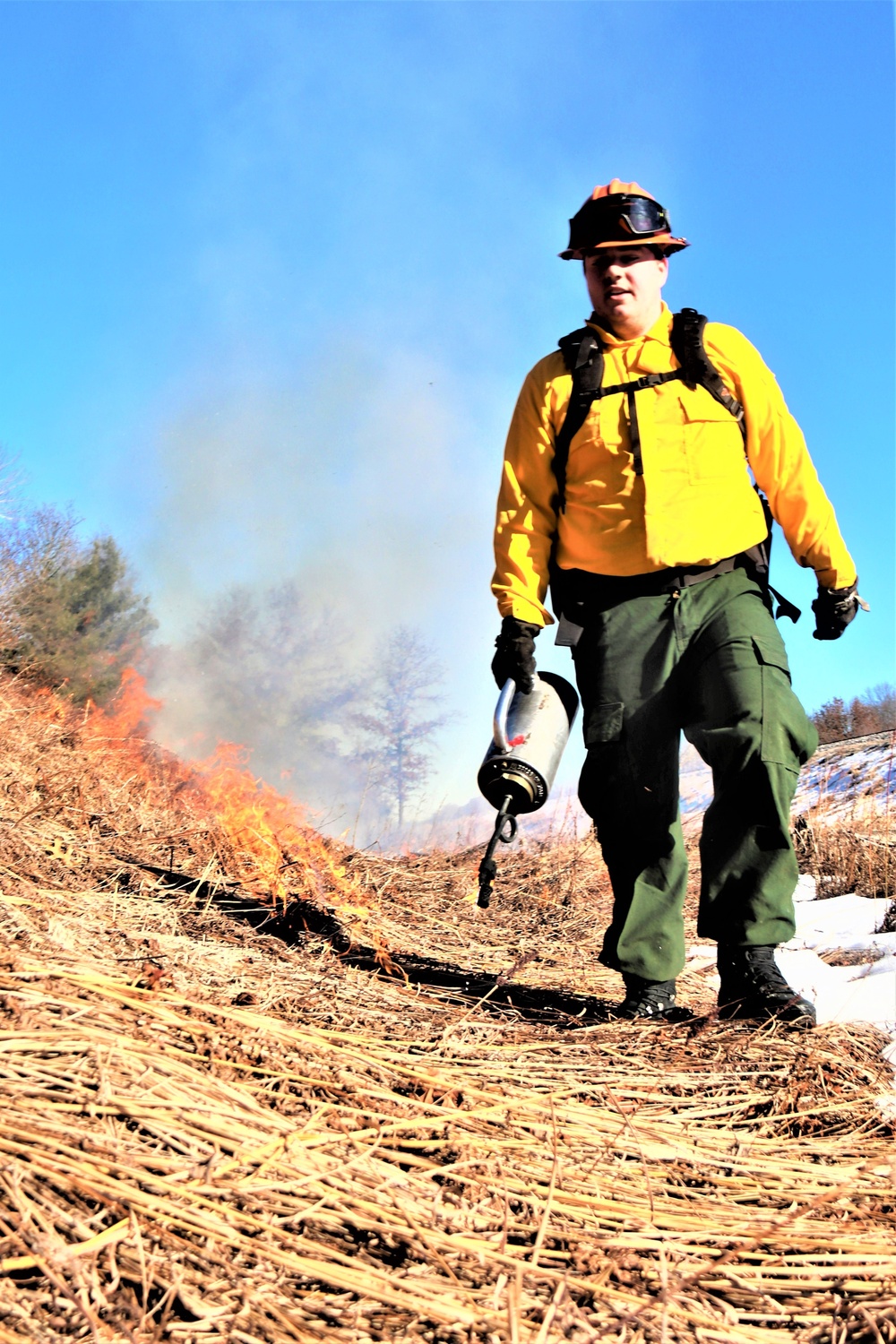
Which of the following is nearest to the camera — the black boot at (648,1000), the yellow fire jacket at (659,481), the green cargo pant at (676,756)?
the green cargo pant at (676,756)

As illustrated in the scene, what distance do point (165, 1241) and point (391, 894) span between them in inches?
148

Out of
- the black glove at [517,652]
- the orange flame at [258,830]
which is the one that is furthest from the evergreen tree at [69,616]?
the black glove at [517,652]

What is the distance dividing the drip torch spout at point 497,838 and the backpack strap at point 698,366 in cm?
139

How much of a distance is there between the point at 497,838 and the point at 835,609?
1280mm

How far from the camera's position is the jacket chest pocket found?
296 centimetres

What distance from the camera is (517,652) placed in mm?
3199

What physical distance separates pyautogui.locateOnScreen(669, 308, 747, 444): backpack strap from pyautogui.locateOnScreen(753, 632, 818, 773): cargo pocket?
0.74 metres

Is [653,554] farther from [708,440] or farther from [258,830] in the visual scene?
[258,830]

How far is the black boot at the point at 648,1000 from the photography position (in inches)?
112

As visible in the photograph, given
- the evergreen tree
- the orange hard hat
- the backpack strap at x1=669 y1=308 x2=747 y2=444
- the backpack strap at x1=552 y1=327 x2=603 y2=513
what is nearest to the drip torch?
the backpack strap at x1=552 y1=327 x2=603 y2=513

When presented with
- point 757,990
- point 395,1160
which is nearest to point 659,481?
point 757,990

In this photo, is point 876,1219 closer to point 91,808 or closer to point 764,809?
point 764,809

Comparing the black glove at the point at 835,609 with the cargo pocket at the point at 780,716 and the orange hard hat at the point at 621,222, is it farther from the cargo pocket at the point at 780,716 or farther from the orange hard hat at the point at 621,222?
the orange hard hat at the point at 621,222

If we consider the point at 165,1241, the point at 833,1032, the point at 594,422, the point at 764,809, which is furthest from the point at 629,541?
the point at 165,1241
